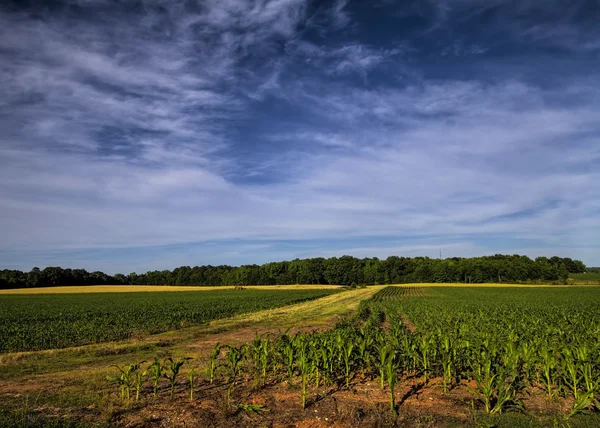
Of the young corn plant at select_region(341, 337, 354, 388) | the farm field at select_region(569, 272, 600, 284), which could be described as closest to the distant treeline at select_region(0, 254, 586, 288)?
the farm field at select_region(569, 272, 600, 284)

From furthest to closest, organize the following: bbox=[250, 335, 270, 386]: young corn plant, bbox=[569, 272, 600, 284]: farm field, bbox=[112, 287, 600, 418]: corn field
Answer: bbox=[569, 272, 600, 284]: farm field < bbox=[250, 335, 270, 386]: young corn plant < bbox=[112, 287, 600, 418]: corn field

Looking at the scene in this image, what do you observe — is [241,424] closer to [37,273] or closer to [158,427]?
[158,427]

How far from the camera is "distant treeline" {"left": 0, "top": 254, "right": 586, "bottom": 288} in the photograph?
424 ft

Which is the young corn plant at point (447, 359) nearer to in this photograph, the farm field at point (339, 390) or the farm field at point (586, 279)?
the farm field at point (339, 390)

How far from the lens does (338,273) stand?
14625 cm

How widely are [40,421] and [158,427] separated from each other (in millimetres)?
2669

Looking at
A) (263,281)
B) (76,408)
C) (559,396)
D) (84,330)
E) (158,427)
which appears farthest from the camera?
(263,281)

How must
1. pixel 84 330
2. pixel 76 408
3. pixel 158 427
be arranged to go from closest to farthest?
1. pixel 158 427
2. pixel 76 408
3. pixel 84 330

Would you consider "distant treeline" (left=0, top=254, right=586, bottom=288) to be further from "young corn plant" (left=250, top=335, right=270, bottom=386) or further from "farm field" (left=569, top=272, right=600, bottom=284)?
"young corn plant" (left=250, top=335, right=270, bottom=386)

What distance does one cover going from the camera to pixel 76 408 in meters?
8.76

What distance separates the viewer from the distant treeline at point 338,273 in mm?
129375

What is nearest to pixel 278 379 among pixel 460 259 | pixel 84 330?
pixel 84 330

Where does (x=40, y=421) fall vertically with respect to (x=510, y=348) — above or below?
below

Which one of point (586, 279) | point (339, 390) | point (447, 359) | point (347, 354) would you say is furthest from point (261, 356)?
point (586, 279)
